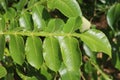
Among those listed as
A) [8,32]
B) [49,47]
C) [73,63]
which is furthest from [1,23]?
[73,63]

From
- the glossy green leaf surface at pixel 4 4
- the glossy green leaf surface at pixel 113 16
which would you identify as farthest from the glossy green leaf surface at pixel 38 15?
the glossy green leaf surface at pixel 113 16

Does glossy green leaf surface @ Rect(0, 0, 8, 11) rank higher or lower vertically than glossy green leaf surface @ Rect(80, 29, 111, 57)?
higher

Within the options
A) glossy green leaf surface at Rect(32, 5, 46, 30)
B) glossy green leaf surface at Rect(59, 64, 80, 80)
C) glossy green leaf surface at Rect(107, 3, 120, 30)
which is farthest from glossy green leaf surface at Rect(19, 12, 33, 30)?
glossy green leaf surface at Rect(107, 3, 120, 30)

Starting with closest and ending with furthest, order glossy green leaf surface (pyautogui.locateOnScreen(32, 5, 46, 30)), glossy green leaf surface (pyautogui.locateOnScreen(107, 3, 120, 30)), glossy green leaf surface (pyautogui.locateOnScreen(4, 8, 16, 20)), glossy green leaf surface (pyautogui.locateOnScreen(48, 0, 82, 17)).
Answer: glossy green leaf surface (pyautogui.locateOnScreen(48, 0, 82, 17)) < glossy green leaf surface (pyautogui.locateOnScreen(32, 5, 46, 30)) < glossy green leaf surface (pyautogui.locateOnScreen(4, 8, 16, 20)) < glossy green leaf surface (pyautogui.locateOnScreen(107, 3, 120, 30))

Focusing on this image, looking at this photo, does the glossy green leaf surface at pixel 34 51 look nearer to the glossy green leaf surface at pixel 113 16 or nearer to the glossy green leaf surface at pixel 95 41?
the glossy green leaf surface at pixel 95 41

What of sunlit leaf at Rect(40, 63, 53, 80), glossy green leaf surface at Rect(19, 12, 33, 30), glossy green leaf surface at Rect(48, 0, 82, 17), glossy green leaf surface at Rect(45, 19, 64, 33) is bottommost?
sunlit leaf at Rect(40, 63, 53, 80)

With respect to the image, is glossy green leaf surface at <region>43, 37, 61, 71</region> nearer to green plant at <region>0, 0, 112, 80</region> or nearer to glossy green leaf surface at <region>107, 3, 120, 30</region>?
green plant at <region>0, 0, 112, 80</region>

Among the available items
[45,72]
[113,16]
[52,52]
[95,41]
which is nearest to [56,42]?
[52,52]

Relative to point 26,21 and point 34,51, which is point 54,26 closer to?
point 34,51
